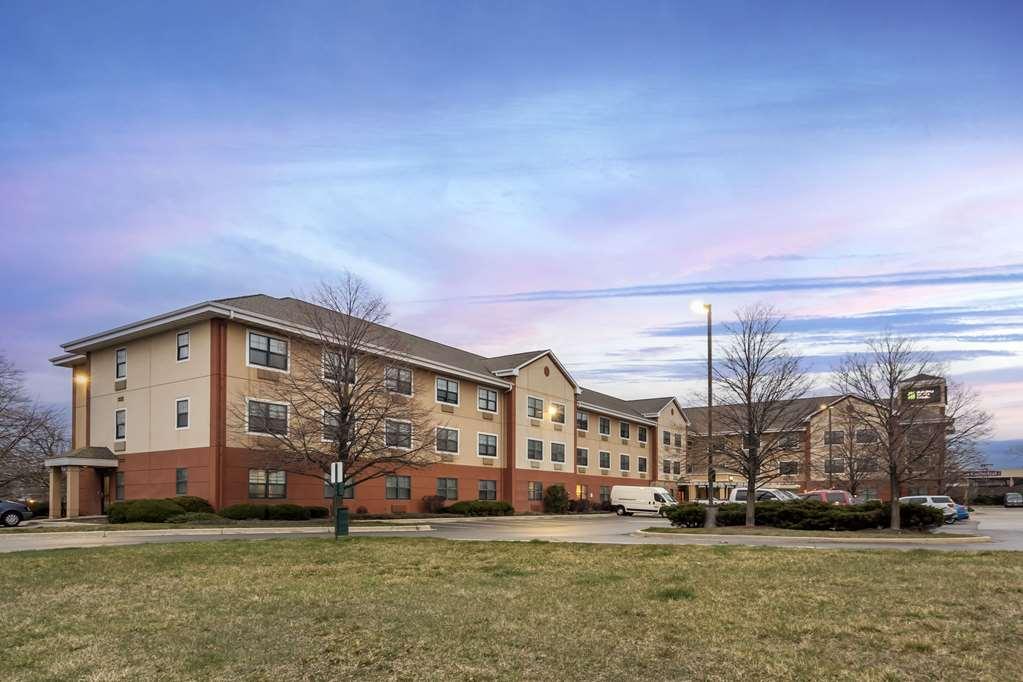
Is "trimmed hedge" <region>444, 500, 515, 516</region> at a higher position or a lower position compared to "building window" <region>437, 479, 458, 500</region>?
lower

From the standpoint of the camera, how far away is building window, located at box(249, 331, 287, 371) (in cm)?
3794

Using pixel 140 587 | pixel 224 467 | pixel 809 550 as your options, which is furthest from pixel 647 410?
pixel 140 587

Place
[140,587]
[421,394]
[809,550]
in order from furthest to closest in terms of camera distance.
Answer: [421,394] < [809,550] < [140,587]

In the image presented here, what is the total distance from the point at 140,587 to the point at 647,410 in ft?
222

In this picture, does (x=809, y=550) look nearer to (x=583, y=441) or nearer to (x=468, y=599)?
(x=468, y=599)

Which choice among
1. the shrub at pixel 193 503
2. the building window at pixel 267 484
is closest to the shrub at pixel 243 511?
the shrub at pixel 193 503

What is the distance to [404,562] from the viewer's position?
51.6 ft

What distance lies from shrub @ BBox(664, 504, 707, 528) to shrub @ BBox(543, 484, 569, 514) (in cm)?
2663

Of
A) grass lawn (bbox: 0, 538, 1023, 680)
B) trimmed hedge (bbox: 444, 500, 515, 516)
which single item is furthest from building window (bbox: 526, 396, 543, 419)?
grass lawn (bbox: 0, 538, 1023, 680)

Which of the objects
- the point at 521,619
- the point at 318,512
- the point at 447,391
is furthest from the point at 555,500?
the point at 521,619

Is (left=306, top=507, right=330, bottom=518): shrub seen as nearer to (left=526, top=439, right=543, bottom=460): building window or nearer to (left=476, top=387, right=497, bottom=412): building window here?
(left=476, top=387, right=497, bottom=412): building window

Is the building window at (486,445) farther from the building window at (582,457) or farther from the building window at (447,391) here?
the building window at (582,457)

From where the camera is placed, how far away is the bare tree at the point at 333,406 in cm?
3525

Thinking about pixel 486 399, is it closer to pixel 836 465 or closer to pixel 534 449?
pixel 534 449
